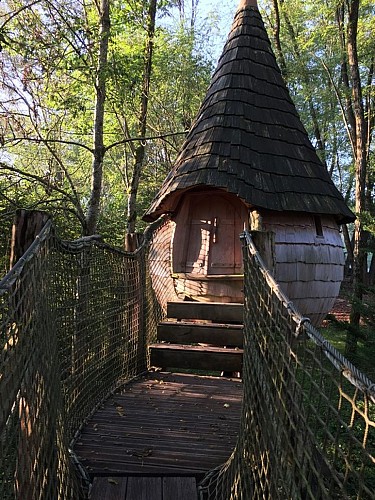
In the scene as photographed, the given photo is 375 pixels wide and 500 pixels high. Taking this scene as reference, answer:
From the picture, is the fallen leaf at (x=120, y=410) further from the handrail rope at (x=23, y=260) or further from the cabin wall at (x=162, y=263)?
the cabin wall at (x=162, y=263)

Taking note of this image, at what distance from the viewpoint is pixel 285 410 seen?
1931 millimetres

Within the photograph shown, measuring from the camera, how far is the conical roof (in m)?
5.63

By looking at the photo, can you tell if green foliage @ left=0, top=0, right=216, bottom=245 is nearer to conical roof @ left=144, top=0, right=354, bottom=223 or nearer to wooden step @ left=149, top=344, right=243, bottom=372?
conical roof @ left=144, top=0, right=354, bottom=223

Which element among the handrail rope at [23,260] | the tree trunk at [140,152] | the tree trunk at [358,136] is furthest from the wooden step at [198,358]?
the tree trunk at [140,152]

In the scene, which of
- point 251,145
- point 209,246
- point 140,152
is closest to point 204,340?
point 209,246

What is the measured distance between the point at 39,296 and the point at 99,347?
247 centimetres

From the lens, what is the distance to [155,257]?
6863 millimetres

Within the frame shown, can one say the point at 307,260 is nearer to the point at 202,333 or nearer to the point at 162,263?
the point at 202,333

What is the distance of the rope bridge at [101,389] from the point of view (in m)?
1.49

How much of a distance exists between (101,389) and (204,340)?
1.18 m

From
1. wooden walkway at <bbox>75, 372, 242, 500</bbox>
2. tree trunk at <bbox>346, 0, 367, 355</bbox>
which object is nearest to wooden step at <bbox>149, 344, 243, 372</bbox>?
wooden walkway at <bbox>75, 372, 242, 500</bbox>

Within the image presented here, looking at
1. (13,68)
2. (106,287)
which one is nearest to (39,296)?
(106,287)

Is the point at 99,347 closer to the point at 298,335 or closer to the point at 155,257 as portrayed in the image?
the point at 155,257

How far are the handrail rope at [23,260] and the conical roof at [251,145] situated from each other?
119 inches
